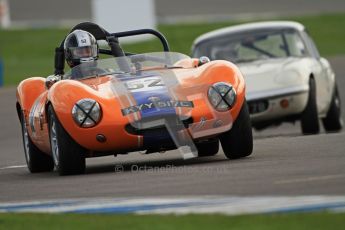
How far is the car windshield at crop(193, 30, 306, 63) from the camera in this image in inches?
667

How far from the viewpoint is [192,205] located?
722cm

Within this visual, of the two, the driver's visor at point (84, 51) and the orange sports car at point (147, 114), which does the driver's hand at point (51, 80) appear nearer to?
the driver's visor at point (84, 51)

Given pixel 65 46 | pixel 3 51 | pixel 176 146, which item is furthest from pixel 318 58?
pixel 3 51

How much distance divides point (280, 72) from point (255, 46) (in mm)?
1359

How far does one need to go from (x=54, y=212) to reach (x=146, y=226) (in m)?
1.11

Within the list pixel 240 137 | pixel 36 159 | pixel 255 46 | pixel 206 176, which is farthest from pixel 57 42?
pixel 206 176

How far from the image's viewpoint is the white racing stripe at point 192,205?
6.80 metres

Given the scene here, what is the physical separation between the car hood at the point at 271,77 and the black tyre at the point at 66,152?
221 inches

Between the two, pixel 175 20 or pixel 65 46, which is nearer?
pixel 65 46

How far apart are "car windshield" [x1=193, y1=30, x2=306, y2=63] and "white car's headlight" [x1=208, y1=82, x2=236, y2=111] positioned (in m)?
6.70

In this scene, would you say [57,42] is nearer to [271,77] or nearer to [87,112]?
[271,77]

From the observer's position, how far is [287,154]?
10.6 meters

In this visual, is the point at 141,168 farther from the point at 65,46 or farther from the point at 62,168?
the point at 65,46

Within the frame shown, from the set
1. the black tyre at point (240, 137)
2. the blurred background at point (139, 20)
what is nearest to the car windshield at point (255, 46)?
the black tyre at point (240, 137)
